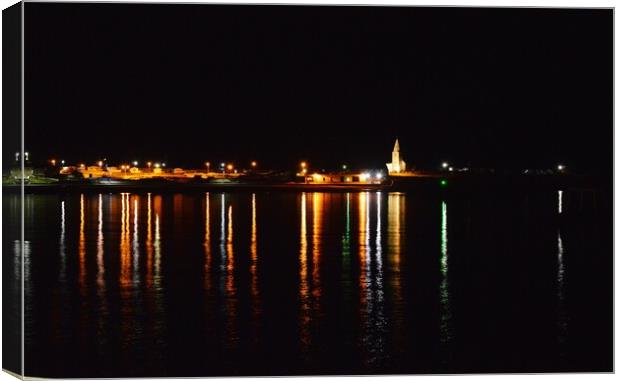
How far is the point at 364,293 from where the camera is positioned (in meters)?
11.9

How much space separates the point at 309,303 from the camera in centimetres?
1115

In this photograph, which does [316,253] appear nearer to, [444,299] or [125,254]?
[125,254]

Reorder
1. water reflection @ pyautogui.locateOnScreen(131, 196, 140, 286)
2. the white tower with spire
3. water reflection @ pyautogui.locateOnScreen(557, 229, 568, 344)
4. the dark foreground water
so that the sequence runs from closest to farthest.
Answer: the dark foreground water < water reflection @ pyautogui.locateOnScreen(557, 229, 568, 344) < water reflection @ pyautogui.locateOnScreen(131, 196, 140, 286) < the white tower with spire

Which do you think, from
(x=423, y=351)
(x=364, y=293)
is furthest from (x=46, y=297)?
(x=423, y=351)

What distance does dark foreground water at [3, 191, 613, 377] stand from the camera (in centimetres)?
859

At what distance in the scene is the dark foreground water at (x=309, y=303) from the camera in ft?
28.2

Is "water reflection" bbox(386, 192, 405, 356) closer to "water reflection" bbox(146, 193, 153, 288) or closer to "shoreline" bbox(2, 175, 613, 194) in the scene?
"water reflection" bbox(146, 193, 153, 288)

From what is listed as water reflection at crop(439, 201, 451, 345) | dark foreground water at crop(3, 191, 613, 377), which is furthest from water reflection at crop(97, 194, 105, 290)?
water reflection at crop(439, 201, 451, 345)

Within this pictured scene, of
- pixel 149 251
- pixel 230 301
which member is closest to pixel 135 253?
pixel 149 251

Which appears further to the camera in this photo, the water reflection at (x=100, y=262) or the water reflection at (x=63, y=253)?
the water reflection at (x=63, y=253)

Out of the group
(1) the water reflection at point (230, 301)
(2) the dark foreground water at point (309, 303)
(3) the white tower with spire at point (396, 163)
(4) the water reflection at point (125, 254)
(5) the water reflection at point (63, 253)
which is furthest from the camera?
(3) the white tower with spire at point (396, 163)

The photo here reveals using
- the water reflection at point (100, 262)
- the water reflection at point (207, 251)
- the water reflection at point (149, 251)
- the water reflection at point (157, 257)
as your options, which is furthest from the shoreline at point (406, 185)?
the water reflection at point (157, 257)

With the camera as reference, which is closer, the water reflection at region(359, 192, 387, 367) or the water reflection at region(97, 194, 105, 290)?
the water reflection at region(359, 192, 387, 367)

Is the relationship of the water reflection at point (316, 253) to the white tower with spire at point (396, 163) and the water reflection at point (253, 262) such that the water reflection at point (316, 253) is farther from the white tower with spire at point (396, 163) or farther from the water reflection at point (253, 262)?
the white tower with spire at point (396, 163)
